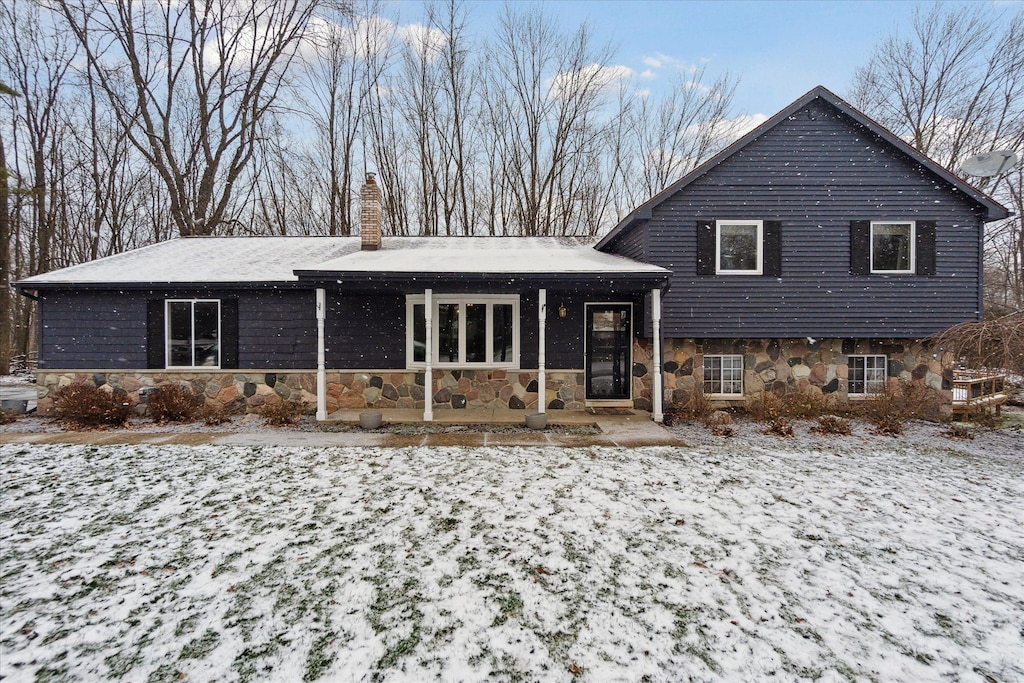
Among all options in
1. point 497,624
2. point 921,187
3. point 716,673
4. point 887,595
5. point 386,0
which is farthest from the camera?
point 386,0

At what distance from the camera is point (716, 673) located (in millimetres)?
2355

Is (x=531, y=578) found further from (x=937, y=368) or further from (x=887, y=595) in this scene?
(x=937, y=368)

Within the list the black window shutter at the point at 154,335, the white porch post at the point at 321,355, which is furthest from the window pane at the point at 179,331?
the white porch post at the point at 321,355

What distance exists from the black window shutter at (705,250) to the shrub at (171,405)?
9883 mm

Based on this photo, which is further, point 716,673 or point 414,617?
point 414,617

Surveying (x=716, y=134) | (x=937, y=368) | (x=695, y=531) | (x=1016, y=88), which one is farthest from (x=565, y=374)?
(x=1016, y=88)

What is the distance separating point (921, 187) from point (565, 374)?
7795 mm

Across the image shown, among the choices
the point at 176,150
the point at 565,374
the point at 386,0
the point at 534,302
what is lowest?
the point at 565,374

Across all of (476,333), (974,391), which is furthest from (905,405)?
(476,333)

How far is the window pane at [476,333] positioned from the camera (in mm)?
9125

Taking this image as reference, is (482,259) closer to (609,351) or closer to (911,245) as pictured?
(609,351)

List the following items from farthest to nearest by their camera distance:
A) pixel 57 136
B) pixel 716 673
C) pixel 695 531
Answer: pixel 57 136, pixel 695 531, pixel 716 673

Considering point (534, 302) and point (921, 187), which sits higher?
point (921, 187)

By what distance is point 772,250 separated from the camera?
8.91 metres
